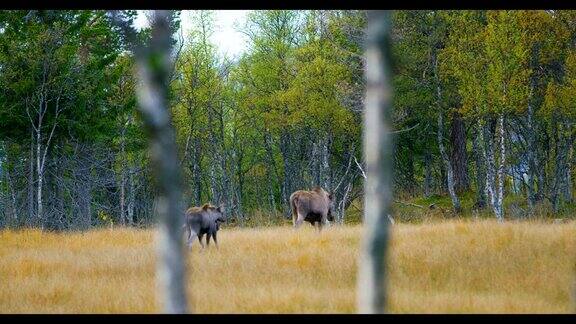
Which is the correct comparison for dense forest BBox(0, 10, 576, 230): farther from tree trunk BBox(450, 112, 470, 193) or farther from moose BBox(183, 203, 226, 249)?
moose BBox(183, 203, 226, 249)

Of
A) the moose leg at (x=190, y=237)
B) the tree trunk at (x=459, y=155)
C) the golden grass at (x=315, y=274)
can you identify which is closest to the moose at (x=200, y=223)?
the moose leg at (x=190, y=237)

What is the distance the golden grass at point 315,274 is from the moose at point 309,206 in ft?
10.5

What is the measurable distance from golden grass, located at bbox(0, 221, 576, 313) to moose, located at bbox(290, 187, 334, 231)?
319 centimetres

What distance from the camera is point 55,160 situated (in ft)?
101

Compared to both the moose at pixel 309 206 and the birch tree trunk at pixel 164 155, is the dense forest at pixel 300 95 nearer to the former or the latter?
the moose at pixel 309 206

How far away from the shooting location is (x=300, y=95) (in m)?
35.7

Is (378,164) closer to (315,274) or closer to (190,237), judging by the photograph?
(315,274)

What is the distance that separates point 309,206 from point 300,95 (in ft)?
49.5

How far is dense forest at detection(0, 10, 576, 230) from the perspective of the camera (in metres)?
28.1

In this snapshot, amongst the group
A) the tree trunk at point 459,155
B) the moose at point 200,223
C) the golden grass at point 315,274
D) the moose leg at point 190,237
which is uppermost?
the tree trunk at point 459,155

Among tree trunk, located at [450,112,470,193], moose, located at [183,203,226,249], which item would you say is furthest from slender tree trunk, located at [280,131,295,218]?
moose, located at [183,203,226,249]

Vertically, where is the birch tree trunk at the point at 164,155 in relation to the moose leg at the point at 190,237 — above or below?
above

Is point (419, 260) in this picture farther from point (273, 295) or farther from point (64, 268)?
point (64, 268)

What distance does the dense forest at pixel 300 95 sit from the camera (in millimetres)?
28125
